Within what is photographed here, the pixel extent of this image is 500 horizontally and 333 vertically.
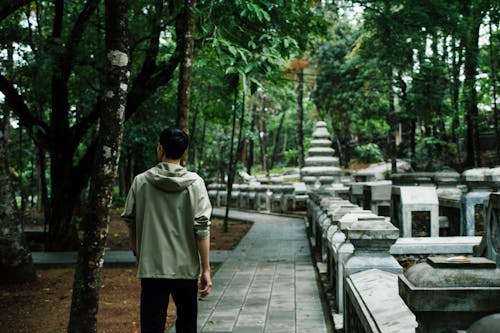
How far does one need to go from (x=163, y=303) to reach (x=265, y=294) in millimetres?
4050

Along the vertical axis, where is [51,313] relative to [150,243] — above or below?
below

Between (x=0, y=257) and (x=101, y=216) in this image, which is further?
(x=0, y=257)

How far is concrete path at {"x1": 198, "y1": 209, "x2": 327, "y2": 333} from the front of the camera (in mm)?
6016

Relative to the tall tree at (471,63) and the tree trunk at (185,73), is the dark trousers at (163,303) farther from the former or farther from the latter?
the tall tree at (471,63)

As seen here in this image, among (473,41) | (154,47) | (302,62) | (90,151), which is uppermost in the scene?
(302,62)

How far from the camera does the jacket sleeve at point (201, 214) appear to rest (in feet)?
12.3

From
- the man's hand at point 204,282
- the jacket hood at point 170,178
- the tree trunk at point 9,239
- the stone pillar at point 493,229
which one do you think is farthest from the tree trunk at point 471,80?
the man's hand at point 204,282

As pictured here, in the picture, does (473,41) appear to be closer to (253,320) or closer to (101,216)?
(253,320)

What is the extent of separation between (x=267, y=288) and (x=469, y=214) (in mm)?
3564

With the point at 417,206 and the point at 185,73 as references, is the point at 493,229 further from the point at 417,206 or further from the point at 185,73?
the point at 417,206

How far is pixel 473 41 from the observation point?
1830 cm

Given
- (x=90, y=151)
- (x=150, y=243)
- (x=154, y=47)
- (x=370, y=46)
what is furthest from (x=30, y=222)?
(x=150, y=243)

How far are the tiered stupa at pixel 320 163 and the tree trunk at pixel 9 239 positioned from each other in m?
13.3

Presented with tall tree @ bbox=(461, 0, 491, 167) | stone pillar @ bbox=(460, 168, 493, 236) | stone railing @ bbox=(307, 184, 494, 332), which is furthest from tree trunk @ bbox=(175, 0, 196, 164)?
tall tree @ bbox=(461, 0, 491, 167)
